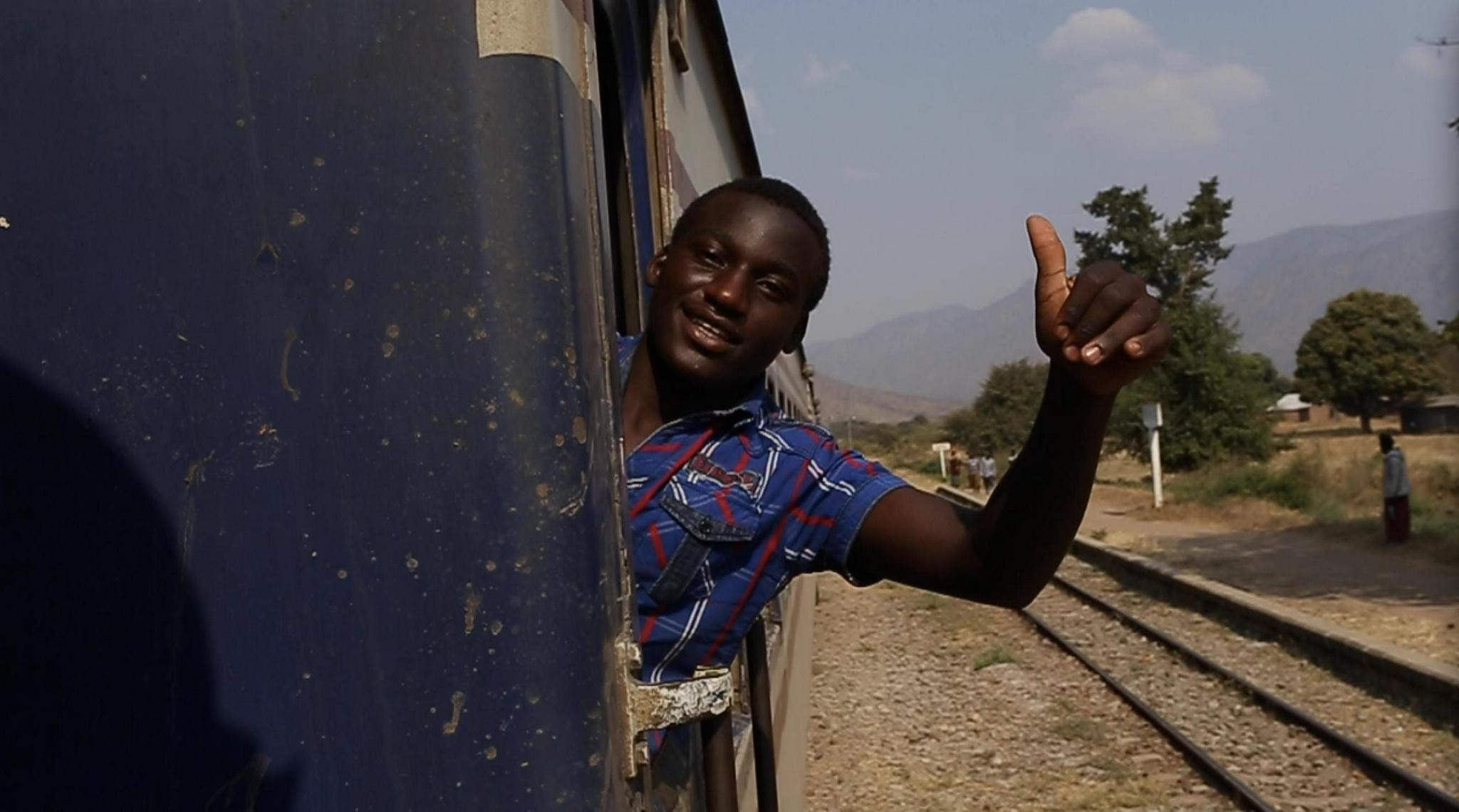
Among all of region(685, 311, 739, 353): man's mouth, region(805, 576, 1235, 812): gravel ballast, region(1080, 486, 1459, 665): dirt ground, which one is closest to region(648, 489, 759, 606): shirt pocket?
region(685, 311, 739, 353): man's mouth

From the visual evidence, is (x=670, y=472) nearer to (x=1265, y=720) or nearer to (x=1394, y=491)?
(x=1265, y=720)

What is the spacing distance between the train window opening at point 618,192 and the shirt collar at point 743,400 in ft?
1.72

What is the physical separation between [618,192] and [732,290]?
1057 mm

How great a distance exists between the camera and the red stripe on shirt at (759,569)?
1654 mm

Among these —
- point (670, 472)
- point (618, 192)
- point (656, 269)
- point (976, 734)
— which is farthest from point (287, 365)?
point (976, 734)

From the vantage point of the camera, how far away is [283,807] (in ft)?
3.75

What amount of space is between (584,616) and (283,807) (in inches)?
11.2

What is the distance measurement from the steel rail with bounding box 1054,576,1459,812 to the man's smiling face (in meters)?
6.64

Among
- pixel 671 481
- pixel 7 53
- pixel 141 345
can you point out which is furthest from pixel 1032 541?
pixel 7 53

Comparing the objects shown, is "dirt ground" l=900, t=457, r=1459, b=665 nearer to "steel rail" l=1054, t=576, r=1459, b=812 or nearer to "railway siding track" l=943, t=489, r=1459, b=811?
"railway siding track" l=943, t=489, r=1459, b=811

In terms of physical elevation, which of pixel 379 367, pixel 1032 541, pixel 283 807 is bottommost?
pixel 283 807

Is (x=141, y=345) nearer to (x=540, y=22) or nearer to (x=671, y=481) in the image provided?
(x=540, y=22)

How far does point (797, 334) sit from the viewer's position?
198cm

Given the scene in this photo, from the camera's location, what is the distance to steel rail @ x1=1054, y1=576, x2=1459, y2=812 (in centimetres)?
738
